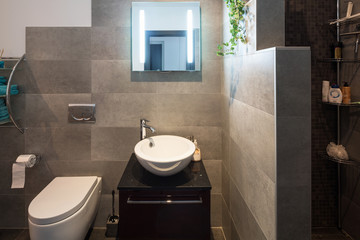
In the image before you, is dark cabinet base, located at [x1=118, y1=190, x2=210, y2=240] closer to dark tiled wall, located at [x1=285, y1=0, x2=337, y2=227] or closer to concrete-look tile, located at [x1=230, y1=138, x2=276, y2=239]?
concrete-look tile, located at [x1=230, y1=138, x2=276, y2=239]

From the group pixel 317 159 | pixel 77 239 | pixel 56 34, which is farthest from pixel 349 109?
pixel 56 34

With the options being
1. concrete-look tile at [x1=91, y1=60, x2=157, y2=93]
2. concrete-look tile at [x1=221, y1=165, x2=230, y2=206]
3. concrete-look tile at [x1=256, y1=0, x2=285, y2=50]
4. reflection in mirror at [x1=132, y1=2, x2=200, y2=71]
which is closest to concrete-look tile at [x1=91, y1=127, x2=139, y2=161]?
concrete-look tile at [x1=91, y1=60, x2=157, y2=93]

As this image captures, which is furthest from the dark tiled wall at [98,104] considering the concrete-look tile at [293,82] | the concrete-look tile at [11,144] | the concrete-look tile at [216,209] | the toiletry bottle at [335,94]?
the concrete-look tile at [293,82]

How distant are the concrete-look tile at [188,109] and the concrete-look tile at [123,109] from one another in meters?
0.08

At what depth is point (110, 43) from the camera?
251 cm

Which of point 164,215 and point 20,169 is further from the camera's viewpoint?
point 20,169

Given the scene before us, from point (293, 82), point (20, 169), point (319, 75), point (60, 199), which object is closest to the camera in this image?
point (293, 82)

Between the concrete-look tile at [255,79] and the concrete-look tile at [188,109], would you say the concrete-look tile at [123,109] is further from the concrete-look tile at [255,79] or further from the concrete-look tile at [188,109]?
the concrete-look tile at [255,79]

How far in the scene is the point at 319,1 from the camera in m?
2.30

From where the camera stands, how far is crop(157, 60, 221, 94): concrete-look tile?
8.36 ft

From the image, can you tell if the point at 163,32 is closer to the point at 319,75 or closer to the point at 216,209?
the point at 319,75

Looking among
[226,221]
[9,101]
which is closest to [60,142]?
[9,101]

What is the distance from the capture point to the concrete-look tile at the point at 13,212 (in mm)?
2605

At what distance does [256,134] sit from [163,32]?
141 centimetres
